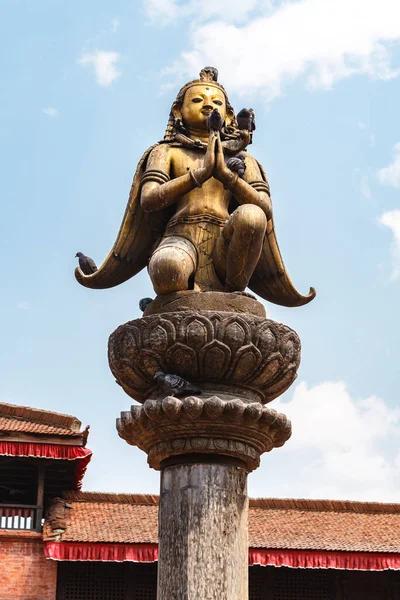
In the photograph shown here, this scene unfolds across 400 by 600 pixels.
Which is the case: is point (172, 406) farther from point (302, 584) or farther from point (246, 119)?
point (302, 584)

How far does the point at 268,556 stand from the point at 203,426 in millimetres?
14772

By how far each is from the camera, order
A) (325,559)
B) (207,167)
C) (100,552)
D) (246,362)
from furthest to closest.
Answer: (325,559), (100,552), (207,167), (246,362)

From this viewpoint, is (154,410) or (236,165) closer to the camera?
(154,410)

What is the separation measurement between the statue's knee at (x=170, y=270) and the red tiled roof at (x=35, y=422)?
15.1 meters

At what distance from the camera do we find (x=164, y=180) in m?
6.97

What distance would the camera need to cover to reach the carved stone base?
6.00 meters

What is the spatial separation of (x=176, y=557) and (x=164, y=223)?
2.37m

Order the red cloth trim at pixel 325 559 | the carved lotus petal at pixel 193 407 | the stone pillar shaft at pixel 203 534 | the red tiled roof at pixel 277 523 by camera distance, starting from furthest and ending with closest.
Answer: the red tiled roof at pixel 277 523, the red cloth trim at pixel 325 559, the carved lotus petal at pixel 193 407, the stone pillar shaft at pixel 203 534

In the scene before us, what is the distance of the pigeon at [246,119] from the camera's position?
715 cm

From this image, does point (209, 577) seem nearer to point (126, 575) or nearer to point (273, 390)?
point (273, 390)

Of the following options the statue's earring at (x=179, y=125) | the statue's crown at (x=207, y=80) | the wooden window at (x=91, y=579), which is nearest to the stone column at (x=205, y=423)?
the statue's earring at (x=179, y=125)

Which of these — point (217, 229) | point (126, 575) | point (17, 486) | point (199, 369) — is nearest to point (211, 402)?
point (199, 369)

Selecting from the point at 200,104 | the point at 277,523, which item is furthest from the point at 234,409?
the point at 277,523

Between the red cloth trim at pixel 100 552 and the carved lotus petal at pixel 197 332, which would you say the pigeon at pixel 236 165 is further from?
the red cloth trim at pixel 100 552
